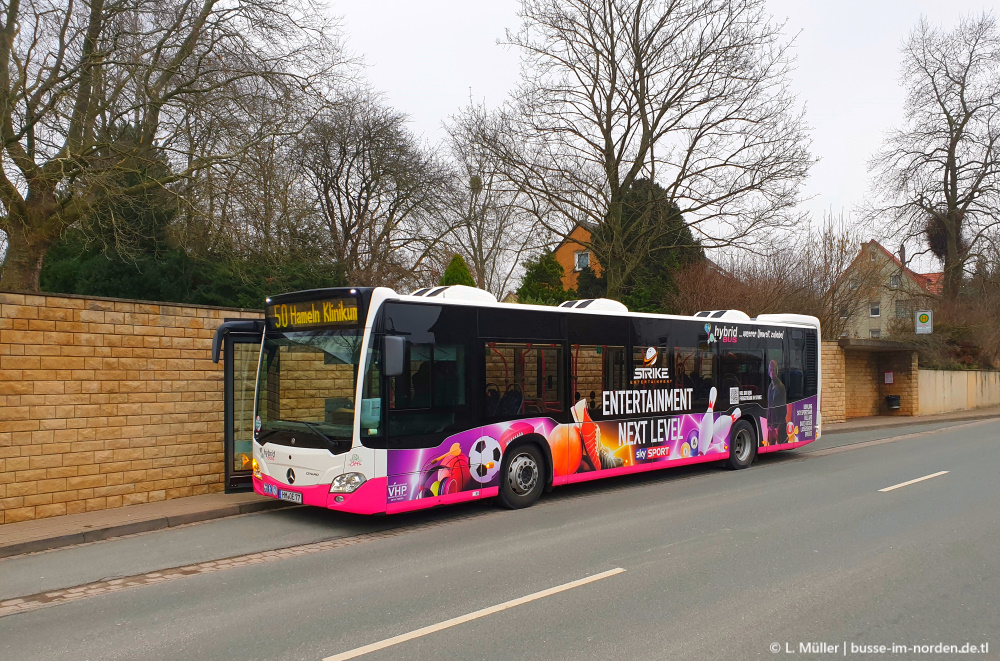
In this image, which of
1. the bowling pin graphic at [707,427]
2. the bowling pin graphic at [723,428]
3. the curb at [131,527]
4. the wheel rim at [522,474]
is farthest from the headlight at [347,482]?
the bowling pin graphic at [723,428]

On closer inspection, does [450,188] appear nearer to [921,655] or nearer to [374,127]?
[374,127]

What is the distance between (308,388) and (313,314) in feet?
2.94

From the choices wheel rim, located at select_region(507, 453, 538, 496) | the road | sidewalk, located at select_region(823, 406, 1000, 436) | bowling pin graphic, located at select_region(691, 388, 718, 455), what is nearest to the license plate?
the road

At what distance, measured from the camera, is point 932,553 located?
6867mm

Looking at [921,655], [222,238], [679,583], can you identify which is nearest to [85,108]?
[222,238]

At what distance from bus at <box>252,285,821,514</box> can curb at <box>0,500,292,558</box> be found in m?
0.66

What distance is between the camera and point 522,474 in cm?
945

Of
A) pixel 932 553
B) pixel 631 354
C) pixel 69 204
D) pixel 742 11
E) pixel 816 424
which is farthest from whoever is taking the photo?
pixel 742 11

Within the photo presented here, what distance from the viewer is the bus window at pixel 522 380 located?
9.06 m

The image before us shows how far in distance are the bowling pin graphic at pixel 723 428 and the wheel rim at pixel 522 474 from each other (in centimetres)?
449

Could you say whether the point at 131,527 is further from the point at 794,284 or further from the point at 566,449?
the point at 794,284

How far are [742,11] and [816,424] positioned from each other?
477 inches

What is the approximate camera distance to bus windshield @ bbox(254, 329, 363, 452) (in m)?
7.86

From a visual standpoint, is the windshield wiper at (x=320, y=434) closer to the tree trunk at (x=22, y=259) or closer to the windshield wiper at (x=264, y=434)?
the windshield wiper at (x=264, y=434)
